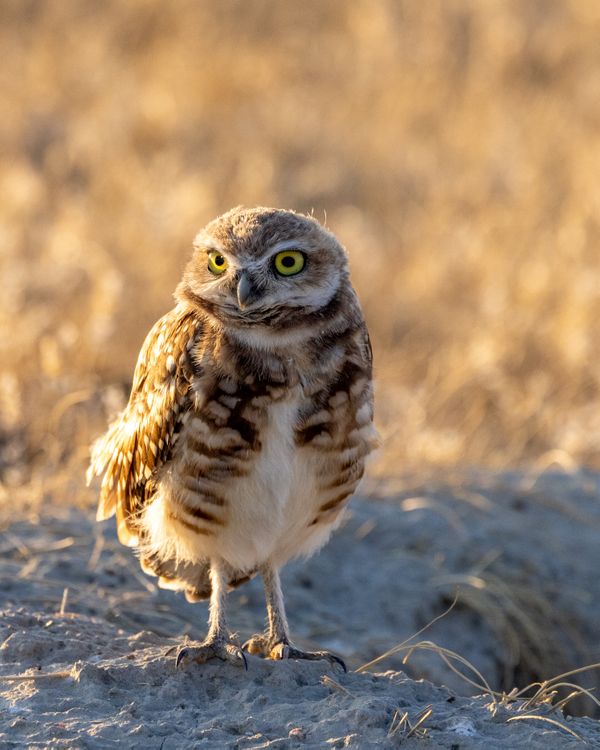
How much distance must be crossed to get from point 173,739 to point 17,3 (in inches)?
520

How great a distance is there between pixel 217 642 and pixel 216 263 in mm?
1066

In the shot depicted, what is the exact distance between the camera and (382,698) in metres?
3.04

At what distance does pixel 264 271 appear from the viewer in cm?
310

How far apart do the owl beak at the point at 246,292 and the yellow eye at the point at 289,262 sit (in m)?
0.11

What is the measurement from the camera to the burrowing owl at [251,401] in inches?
124

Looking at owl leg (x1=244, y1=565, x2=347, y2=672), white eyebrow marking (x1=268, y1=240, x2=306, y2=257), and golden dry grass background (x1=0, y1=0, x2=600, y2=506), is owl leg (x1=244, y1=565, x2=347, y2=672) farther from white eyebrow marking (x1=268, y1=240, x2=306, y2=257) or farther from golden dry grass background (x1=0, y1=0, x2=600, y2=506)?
golden dry grass background (x1=0, y1=0, x2=600, y2=506)

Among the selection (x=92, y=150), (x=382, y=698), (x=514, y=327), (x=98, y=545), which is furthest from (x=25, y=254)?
(x=382, y=698)

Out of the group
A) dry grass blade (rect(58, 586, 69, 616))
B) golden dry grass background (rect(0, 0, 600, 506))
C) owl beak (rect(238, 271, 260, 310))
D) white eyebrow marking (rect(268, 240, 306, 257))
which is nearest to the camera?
owl beak (rect(238, 271, 260, 310))

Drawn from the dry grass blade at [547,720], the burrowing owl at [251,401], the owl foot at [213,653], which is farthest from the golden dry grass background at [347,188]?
the dry grass blade at [547,720]

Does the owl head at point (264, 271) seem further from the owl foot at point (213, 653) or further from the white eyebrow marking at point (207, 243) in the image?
the owl foot at point (213, 653)

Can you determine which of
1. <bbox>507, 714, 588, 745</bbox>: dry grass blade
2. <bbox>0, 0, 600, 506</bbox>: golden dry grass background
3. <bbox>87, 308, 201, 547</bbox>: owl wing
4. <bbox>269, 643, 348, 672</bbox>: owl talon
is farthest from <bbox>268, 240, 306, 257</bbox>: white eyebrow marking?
<bbox>0, 0, 600, 506</bbox>: golden dry grass background

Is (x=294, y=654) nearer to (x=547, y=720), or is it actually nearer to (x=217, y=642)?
(x=217, y=642)

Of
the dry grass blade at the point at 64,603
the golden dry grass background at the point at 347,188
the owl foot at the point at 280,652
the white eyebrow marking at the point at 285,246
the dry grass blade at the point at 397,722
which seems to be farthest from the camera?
the golden dry grass background at the point at 347,188

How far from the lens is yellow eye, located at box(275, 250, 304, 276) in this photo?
3137 mm
